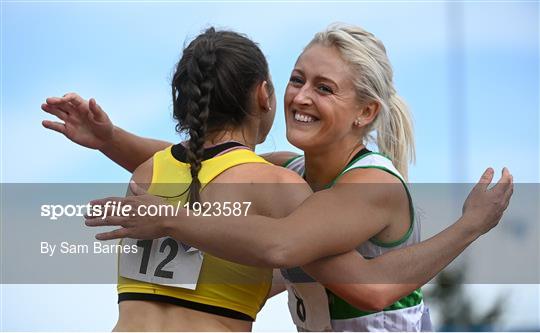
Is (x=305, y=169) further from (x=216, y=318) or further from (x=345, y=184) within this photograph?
(x=216, y=318)

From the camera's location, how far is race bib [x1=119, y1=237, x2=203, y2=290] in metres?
3.29

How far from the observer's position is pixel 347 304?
3.65 meters

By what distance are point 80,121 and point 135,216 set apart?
916 millimetres

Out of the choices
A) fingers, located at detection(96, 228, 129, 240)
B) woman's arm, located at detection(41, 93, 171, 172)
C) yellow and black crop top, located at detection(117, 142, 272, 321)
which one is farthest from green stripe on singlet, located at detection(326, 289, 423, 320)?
woman's arm, located at detection(41, 93, 171, 172)

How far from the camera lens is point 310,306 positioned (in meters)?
3.74

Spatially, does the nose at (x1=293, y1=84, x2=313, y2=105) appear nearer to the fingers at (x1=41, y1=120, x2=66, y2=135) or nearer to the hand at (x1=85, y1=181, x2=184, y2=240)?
the hand at (x1=85, y1=181, x2=184, y2=240)

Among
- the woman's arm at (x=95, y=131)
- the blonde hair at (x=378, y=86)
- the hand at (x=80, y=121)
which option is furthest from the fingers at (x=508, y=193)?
the hand at (x=80, y=121)

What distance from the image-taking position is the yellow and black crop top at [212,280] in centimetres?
329

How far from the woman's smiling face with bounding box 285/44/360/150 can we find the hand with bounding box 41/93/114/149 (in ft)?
2.77

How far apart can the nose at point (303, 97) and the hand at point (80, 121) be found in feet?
2.87

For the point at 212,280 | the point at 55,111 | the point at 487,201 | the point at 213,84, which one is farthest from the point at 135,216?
the point at 487,201

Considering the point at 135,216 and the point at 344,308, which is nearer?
the point at 135,216

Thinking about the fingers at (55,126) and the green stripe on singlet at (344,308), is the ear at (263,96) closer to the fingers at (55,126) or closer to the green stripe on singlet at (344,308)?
the green stripe on singlet at (344,308)

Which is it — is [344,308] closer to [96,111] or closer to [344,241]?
[344,241]
